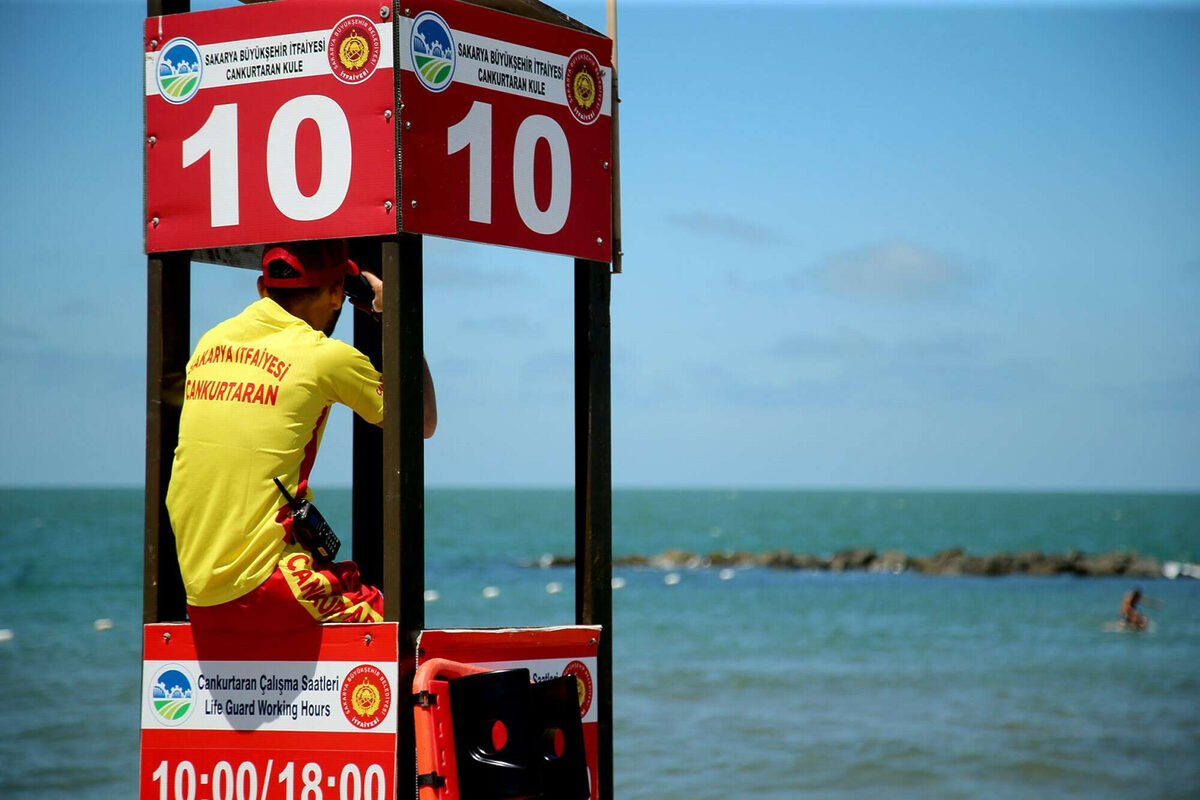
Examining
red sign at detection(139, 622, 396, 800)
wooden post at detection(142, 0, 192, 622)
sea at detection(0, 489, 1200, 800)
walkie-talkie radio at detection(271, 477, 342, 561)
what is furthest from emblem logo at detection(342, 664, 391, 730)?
sea at detection(0, 489, 1200, 800)

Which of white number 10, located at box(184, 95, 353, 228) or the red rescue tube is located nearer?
the red rescue tube

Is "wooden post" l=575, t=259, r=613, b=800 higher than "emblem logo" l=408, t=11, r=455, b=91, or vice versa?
"emblem logo" l=408, t=11, r=455, b=91

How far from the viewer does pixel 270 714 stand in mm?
3891

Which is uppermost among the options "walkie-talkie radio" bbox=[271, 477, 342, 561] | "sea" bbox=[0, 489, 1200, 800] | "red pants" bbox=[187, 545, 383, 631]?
"walkie-talkie radio" bbox=[271, 477, 342, 561]

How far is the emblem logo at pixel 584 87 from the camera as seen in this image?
4262 millimetres

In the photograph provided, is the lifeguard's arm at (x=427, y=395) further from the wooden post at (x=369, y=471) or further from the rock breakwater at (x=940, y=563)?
the rock breakwater at (x=940, y=563)

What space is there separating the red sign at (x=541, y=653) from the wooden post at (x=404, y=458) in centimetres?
8

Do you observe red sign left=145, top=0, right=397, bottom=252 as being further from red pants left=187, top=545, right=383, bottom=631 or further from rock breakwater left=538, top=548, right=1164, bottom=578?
rock breakwater left=538, top=548, right=1164, bottom=578

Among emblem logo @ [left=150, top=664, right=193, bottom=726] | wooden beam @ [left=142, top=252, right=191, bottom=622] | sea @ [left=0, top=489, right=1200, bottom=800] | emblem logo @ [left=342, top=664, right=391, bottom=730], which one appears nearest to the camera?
emblem logo @ [left=342, top=664, right=391, bottom=730]

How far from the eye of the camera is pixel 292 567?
3797 millimetres

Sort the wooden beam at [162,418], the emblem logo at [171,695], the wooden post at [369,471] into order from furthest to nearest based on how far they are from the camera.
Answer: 1. the wooden post at [369,471]
2. the wooden beam at [162,418]
3. the emblem logo at [171,695]

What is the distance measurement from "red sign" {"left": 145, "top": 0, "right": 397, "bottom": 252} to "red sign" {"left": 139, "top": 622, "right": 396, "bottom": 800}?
1054 mm

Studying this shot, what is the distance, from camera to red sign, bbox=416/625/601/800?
3814 mm

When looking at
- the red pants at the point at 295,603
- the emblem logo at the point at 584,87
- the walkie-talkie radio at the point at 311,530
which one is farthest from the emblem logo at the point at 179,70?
the red pants at the point at 295,603
